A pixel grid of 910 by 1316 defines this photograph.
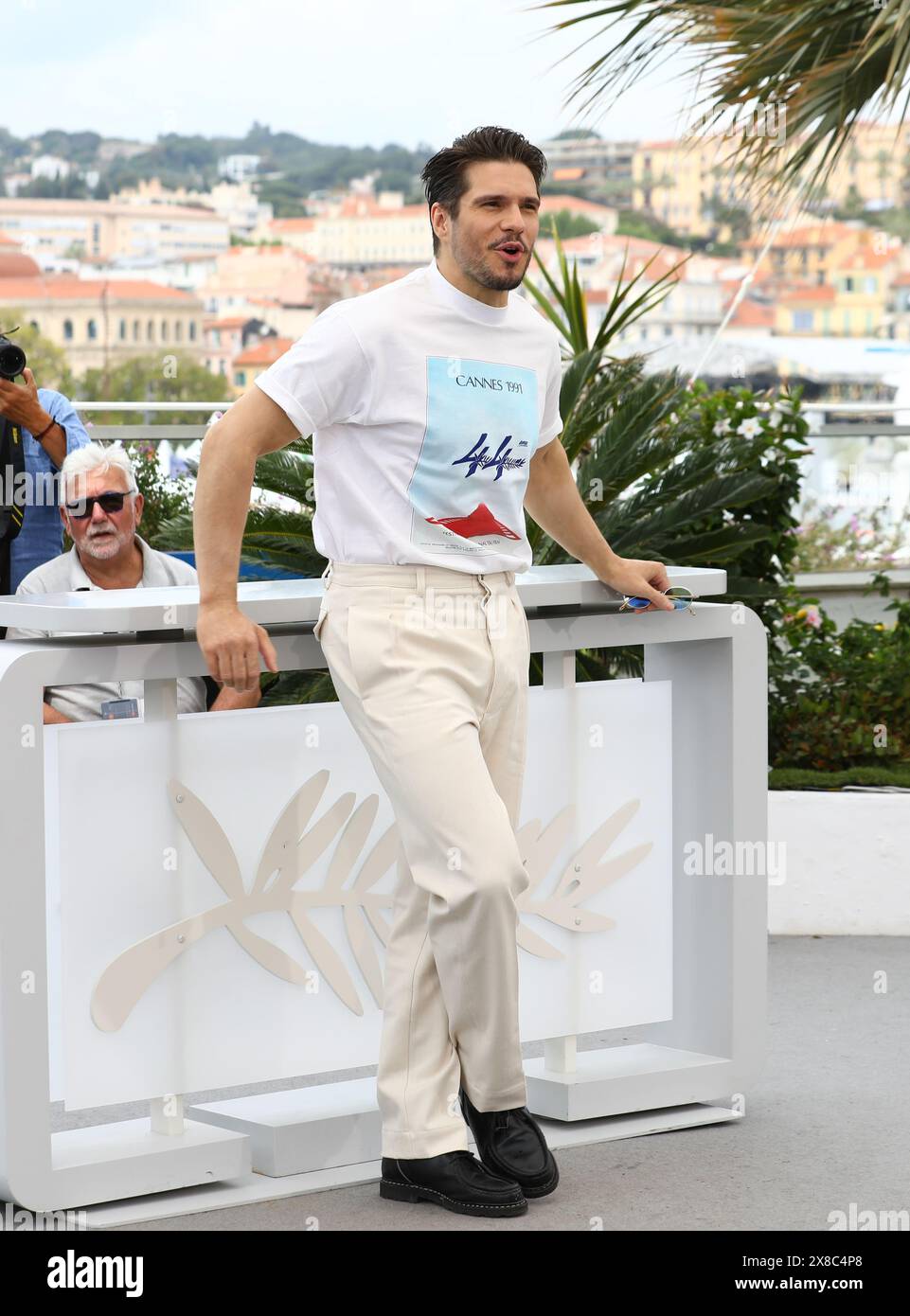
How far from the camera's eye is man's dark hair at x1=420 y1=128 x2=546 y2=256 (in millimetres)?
3244

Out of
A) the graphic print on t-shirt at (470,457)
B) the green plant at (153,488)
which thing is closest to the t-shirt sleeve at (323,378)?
the graphic print on t-shirt at (470,457)

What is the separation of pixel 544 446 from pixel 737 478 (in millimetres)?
2999

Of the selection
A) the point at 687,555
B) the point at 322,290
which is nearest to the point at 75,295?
the point at 322,290

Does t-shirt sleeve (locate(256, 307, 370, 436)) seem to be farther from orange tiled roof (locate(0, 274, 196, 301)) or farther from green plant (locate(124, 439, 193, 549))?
orange tiled roof (locate(0, 274, 196, 301))

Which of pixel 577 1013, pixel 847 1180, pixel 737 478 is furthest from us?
pixel 737 478

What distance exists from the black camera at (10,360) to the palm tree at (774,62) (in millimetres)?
2848

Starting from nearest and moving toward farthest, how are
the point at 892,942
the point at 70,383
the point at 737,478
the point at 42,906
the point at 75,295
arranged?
the point at 42,906
the point at 892,942
the point at 737,478
the point at 70,383
the point at 75,295

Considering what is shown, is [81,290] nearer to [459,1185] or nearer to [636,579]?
[636,579]

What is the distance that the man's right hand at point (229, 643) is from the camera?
3084 mm

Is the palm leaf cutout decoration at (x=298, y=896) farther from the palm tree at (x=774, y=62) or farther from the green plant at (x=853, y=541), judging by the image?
the green plant at (x=853, y=541)

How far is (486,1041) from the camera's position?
3.27 m

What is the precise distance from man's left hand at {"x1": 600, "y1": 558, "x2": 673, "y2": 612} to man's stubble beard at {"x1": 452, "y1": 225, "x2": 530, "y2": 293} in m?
0.69

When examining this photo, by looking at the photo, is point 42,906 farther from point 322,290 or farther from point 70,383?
point 322,290

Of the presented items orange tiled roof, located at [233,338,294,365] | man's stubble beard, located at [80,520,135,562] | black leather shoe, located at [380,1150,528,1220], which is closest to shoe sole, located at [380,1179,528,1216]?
black leather shoe, located at [380,1150,528,1220]
